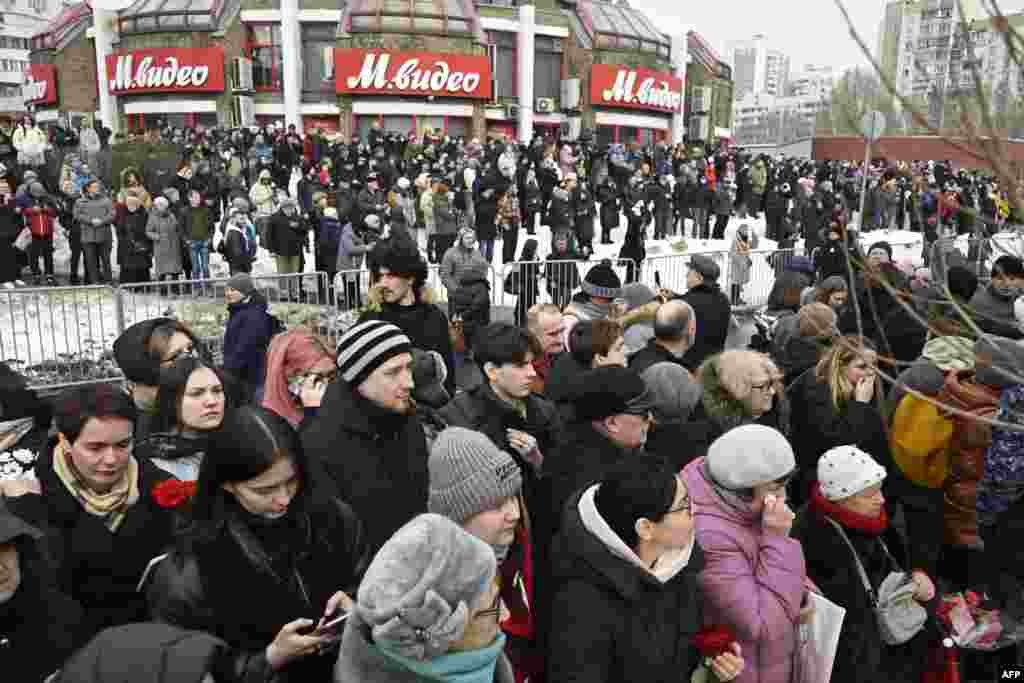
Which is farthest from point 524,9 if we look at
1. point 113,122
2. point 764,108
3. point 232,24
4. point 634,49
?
point 764,108

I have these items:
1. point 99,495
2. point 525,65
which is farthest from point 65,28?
point 99,495

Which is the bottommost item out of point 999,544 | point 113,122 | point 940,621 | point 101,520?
point 940,621

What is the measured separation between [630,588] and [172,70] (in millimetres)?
37477

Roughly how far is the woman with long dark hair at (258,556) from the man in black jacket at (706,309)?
13.1ft

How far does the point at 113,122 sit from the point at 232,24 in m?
7.88

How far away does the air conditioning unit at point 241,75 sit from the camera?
34250mm

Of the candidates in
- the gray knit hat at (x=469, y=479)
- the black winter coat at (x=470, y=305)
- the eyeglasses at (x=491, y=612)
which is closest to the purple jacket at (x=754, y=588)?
the gray knit hat at (x=469, y=479)

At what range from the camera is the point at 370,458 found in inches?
118

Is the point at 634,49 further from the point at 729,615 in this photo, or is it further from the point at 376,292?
the point at 729,615

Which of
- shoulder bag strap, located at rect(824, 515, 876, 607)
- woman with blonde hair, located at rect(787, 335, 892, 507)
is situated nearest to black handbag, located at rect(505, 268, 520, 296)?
woman with blonde hair, located at rect(787, 335, 892, 507)

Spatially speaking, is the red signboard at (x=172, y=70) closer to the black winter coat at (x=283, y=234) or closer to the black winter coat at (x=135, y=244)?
the black winter coat at (x=135, y=244)

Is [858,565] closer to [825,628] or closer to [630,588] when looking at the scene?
[825,628]

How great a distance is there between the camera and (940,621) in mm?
3328

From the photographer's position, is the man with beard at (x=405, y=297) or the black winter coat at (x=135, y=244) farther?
the black winter coat at (x=135, y=244)
